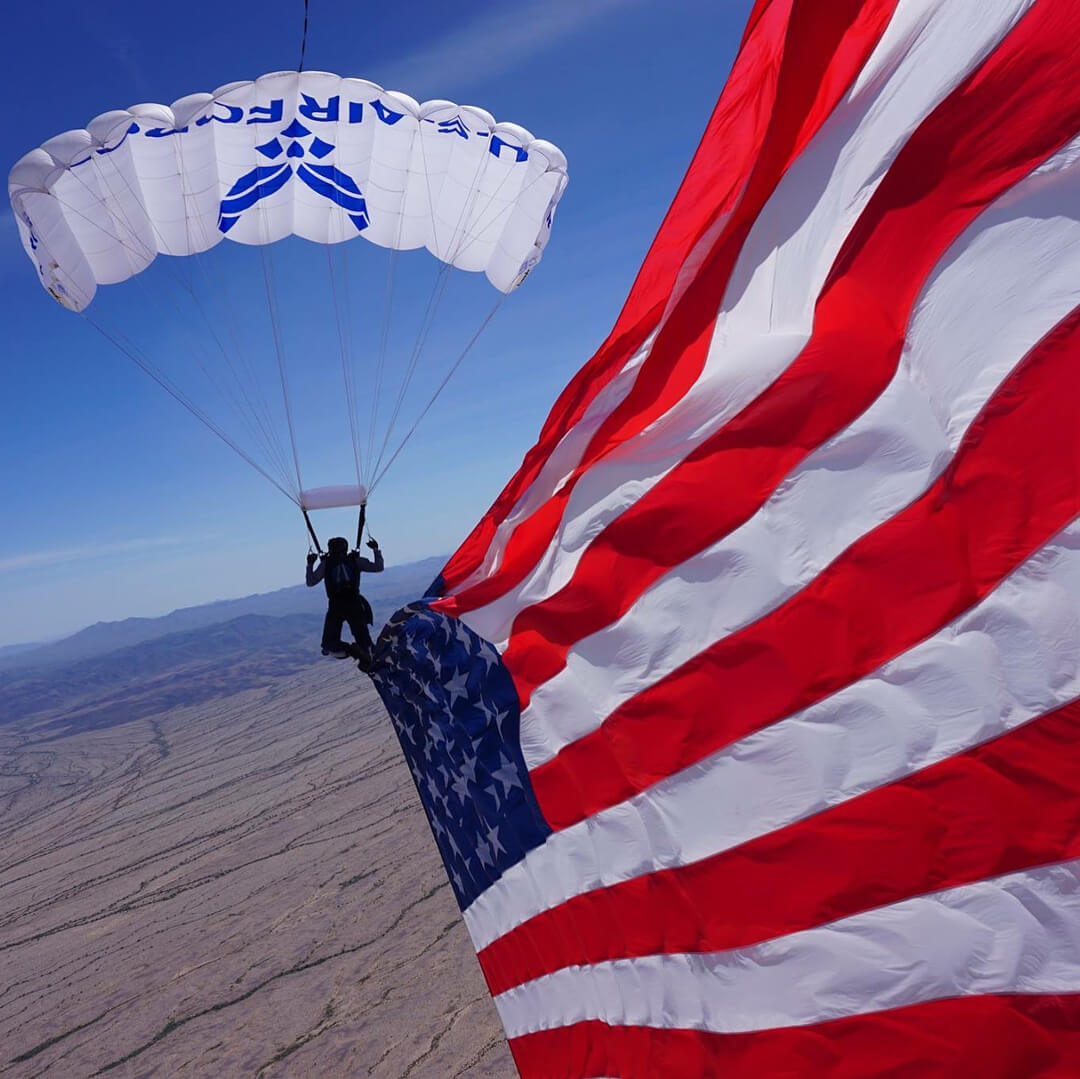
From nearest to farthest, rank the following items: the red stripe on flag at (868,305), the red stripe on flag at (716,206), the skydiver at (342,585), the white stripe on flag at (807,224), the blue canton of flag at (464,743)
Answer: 1. the red stripe on flag at (868,305)
2. the white stripe on flag at (807,224)
3. the red stripe on flag at (716,206)
4. the blue canton of flag at (464,743)
5. the skydiver at (342,585)

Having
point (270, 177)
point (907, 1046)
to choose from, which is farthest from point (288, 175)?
point (907, 1046)

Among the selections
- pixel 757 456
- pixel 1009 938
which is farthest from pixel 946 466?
pixel 1009 938

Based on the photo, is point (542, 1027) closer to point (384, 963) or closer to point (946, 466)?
point (946, 466)

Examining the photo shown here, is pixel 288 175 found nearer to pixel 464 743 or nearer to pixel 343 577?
pixel 343 577

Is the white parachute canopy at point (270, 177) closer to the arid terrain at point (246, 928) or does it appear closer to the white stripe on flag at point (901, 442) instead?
the white stripe on flag at point (901, 442)

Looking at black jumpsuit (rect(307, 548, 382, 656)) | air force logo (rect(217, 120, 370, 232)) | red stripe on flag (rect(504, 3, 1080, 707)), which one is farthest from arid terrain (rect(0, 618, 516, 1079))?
air force logo (rect(217, 120, 370, 232))

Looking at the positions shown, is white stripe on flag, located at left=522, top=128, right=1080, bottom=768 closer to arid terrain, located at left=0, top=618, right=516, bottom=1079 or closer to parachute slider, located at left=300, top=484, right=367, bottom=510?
parachute slider, located at left=300, top=484, right=367, bottom=510

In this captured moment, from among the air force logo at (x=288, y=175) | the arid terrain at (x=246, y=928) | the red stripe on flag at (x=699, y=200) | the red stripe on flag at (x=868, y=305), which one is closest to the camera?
the red stripe on flag at (x=868, y=305)

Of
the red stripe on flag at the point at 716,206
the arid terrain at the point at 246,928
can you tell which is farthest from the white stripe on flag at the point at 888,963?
the arid terrain at the point at 246,928
